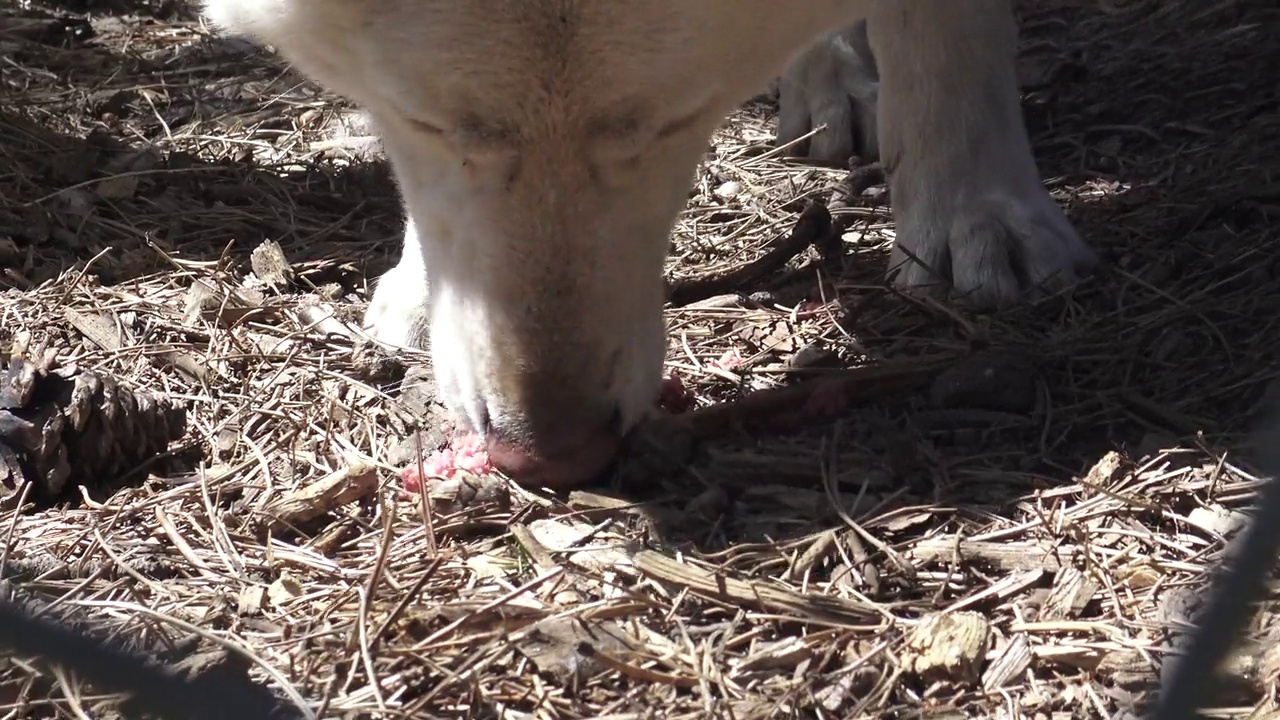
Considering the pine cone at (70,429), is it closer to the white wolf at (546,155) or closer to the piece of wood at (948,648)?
the white wolf at (546,155)

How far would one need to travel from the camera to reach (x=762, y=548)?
2.03 m

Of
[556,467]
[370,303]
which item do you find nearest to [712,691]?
[556,467]

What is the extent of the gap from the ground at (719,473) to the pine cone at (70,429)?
0.04 m

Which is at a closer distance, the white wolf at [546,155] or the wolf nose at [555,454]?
the white wolf at [546,155]

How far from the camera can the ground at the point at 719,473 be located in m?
1.75

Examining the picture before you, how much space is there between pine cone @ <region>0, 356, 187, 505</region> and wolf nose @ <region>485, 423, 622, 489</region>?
2.36ft

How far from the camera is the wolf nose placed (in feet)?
6.88

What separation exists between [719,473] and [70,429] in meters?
1.16

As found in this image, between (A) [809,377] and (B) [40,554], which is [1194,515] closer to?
(A) [809,377]

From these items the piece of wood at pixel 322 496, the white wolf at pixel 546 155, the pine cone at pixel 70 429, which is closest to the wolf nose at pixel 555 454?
the white wolf at pixel 546 155

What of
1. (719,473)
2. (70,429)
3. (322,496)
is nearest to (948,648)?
(719,473)

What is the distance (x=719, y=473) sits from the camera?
88.4 inches

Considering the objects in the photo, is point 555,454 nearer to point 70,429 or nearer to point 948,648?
point 948,648

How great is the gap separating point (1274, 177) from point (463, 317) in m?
2.16
